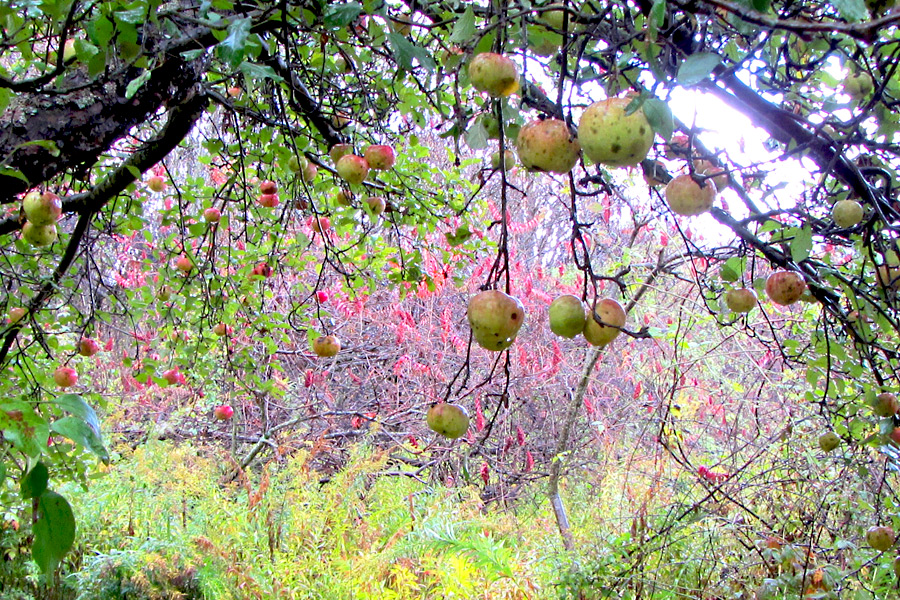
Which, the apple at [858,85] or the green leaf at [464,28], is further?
the apple at [858,85]

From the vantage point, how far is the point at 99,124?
140 cm

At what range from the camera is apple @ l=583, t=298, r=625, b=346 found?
37.9 inches

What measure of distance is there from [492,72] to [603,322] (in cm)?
41

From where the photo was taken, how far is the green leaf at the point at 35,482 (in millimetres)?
485

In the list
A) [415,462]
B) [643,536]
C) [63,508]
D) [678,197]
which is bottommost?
[63,508]

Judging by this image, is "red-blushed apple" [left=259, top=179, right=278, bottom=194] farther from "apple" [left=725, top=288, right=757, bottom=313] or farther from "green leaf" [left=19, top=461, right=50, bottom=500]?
"green leaf" [left=19, top=461, right=50, bottom=500]

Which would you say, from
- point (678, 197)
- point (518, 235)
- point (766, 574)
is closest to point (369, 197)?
point (678, 197)

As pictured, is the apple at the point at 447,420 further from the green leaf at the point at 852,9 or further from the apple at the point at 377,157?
the green leaf at the point at 852,9

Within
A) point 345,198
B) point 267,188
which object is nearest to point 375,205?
point 345,198

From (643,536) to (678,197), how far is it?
241 centimetres

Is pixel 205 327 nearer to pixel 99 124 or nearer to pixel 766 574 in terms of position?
pixel 99 124

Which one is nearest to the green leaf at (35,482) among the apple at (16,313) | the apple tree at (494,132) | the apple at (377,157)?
the apple tree at (494,132)

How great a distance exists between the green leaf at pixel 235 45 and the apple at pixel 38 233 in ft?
3.89

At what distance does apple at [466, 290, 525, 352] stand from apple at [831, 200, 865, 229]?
0.84 metres
